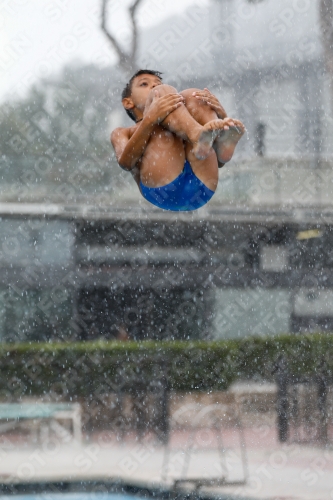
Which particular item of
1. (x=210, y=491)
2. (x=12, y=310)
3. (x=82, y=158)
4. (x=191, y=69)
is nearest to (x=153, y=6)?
(x=191, y=69)

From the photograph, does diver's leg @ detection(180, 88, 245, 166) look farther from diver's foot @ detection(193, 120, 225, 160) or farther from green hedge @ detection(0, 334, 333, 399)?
green hedge @ detection(0, 334, 333, 399)

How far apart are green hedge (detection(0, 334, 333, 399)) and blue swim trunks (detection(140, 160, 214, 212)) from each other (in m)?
4.45

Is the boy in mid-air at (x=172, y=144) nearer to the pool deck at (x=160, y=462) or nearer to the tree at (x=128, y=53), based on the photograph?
the pool deck at (x=160, y=462)

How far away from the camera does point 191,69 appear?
10836mm

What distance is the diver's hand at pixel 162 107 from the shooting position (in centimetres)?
237

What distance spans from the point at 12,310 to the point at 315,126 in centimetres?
465

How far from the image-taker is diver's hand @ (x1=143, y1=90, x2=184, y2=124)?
93.4 inches

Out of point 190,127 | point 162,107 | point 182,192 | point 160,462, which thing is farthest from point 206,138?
point 160,462

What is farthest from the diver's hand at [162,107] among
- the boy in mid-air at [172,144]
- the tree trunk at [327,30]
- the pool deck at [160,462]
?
the tree trunk at [327,30]

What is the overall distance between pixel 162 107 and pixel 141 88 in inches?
11.6

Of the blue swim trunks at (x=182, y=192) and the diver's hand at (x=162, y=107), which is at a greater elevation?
the diver's hand at (x=162, y=107)

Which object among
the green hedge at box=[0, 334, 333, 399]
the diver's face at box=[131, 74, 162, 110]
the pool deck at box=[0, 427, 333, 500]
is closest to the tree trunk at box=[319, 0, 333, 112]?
the green hedge at box=[0, 334, 333, 399]

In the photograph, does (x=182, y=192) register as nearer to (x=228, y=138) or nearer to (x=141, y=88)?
(x=228, y=138)

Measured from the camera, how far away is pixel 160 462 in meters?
6.70
